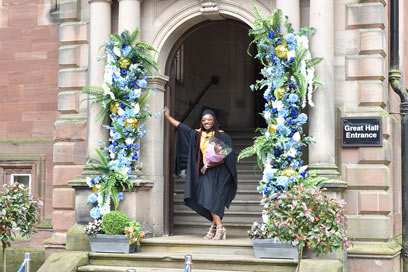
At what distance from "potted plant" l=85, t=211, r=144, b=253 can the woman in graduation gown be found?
1.05m

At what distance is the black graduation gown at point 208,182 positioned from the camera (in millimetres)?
10891

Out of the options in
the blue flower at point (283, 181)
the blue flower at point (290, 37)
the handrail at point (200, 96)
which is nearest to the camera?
the blue flower at point (283, 181)

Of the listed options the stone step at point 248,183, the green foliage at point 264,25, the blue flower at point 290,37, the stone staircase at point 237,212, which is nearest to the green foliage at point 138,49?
the green foliage at point 264,25

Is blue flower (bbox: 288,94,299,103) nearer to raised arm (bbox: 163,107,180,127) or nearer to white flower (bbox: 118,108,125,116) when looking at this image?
raised arm (bbox: 163,107,180,127)

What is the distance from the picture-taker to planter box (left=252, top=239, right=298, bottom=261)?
377 inches

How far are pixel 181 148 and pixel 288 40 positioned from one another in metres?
2.54

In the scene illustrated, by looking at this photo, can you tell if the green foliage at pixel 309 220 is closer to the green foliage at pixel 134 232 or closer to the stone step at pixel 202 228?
the green foliage at pixel 134 232

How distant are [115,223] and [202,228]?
7.98 ft

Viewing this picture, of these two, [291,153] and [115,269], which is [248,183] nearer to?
[291,153]

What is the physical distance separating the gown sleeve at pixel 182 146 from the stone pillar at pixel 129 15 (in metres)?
1.71

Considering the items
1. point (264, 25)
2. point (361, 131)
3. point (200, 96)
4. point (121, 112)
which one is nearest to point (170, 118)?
point (121, 112)

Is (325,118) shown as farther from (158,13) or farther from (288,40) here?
(158,13)

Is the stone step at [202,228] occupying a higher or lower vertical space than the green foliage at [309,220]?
lower

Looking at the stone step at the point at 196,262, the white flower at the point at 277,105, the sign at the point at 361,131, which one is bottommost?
the stone step at the point at 196,262
